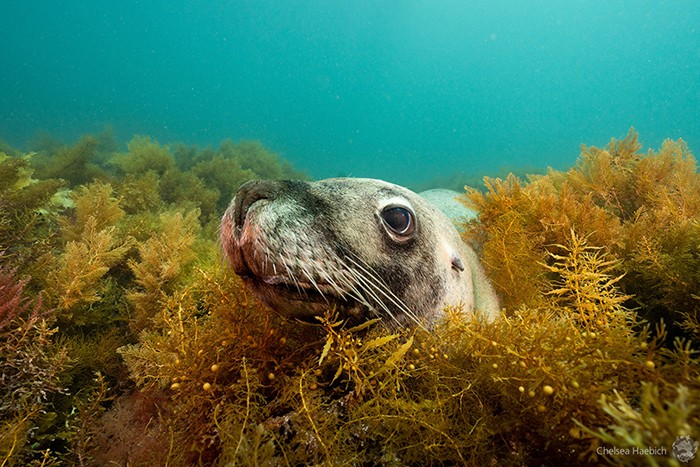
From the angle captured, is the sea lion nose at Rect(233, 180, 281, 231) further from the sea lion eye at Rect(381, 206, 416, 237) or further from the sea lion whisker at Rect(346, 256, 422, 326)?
the sea lion eye at Rect(381, 206, 416, 237)

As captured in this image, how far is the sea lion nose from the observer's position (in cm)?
151

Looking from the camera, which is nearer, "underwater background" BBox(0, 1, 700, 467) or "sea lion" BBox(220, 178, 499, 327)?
"underwater background" BBox(0, 1, 700, 467)

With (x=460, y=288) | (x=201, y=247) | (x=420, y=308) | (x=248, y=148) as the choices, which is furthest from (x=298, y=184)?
(x=248, y=148)

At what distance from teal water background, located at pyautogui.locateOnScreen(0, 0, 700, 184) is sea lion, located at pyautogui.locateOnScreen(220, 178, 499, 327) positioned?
311ft

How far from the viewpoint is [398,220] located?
186 cm

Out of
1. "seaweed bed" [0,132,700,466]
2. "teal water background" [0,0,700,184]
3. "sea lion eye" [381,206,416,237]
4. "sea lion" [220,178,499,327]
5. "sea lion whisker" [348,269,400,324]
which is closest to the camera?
"seaweed bed" [0,132,700,466]

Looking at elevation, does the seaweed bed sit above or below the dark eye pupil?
below

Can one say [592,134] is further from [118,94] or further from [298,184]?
[118,94]

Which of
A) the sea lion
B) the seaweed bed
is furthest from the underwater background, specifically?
the sea lion

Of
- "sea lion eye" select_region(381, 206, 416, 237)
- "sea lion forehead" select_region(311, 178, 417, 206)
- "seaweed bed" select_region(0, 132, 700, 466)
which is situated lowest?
"seaweed bed" select_region(0, 132, 700, 466)

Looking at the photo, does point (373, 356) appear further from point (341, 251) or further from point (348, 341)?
point (341, 251)

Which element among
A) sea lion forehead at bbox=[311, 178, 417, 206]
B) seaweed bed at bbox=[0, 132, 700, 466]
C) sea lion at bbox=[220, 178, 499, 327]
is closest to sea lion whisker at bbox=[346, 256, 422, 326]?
sea lion at bbox=[220, 178, 499, 327]

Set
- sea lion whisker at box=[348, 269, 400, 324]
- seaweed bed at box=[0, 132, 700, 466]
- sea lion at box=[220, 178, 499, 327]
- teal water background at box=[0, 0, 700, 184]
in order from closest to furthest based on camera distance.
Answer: seaweed bed at box=[0, 132, 700, 466] < sea lion at box=[220, 178, 499, 327] < sea lion whisker at box=[348, 269, 400, 324] < teal water background at box=[0, 0, 700, 184]

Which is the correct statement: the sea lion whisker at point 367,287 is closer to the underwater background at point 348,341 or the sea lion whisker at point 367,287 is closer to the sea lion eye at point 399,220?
the underwater background at point 348,341
